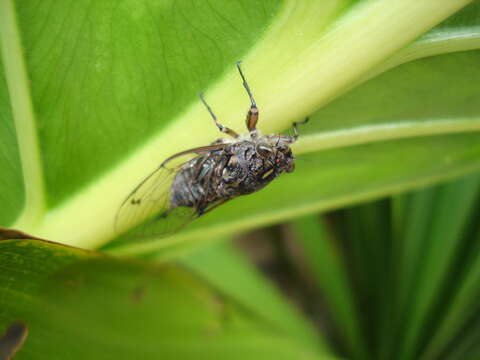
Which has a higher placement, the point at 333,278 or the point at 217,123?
the point at 217,123

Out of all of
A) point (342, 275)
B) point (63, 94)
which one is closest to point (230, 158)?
point (63, 94)

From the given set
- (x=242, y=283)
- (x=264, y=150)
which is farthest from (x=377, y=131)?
(x=242, y=283)

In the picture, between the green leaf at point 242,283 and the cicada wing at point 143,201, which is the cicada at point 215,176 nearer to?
the cicada wing at point 143,201

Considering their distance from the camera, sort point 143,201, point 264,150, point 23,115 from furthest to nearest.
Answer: point 264,150 → point 143,201 → point 23,115

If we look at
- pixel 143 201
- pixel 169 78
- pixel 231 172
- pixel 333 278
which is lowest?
pixel 333 278

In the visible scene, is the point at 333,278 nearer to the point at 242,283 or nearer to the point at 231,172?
the point at 242,283

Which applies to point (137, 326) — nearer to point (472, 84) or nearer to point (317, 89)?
point (317, 89)

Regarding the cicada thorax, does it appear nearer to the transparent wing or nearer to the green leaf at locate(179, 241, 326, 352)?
the transparent wing
